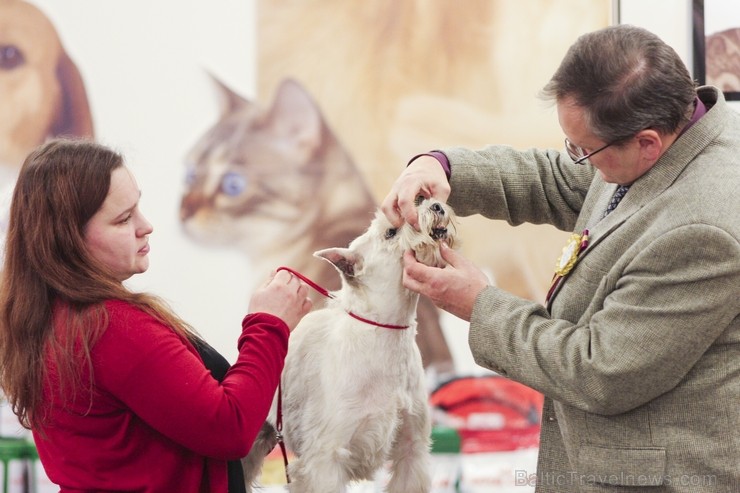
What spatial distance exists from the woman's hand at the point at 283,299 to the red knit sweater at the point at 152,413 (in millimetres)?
72

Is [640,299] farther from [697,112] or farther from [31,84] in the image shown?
[31,84]

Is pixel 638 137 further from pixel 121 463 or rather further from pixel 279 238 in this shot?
pixel 279 238

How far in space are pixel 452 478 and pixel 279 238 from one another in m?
1.26

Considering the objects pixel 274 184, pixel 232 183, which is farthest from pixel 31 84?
pixel 274 184

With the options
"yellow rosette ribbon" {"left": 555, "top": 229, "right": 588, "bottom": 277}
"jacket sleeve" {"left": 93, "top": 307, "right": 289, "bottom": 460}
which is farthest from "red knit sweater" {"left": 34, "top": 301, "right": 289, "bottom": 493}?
"yellow rosette ribbon" {"left": 555, "top": 229, "right": 588, "bottom": 277}

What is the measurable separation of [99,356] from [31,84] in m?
1.90

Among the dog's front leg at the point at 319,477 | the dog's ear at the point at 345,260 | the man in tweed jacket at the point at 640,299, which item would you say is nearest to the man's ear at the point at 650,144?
the man in tweed jacket at the point at 640,299

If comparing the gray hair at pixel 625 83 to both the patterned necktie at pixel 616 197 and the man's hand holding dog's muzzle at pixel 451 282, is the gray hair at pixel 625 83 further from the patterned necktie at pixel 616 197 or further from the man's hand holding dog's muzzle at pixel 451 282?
the man's hand holding dog's muzzle at pixel 451 282

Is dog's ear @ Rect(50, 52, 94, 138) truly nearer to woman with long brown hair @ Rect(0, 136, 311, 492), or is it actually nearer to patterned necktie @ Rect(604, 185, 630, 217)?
woman with long brown hair @ Rect(0, 136, 311, 492)

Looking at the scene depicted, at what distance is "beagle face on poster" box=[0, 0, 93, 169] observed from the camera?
2766 mm

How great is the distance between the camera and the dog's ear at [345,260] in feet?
5.81

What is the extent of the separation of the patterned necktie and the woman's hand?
2.15 feet

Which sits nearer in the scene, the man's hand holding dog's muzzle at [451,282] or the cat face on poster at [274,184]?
the man's hand holding dog's muzzle at [451,282]

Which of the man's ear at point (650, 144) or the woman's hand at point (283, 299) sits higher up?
the man's ear at point (650, 144)
